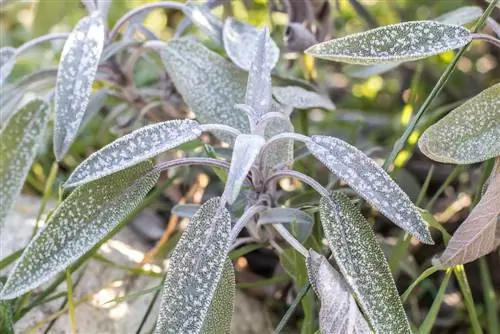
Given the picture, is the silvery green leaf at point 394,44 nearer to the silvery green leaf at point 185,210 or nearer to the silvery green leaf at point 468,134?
the silvery green leaf at point 468,134

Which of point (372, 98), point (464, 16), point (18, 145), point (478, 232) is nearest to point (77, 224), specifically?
point (18, 145)

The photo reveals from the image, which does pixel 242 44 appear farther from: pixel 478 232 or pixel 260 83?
pixel 478 232

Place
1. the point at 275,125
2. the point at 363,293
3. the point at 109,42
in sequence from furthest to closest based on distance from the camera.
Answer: the point at 109,42, the point at 275,125, the point at 363,293

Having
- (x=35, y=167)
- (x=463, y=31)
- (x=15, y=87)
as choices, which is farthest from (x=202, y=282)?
(x=35, y=167)

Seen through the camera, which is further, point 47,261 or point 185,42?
point 185,42

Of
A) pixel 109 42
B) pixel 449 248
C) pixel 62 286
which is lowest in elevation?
pixel 62 286

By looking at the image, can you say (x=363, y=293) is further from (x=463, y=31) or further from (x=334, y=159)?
(x=463, y=31)
